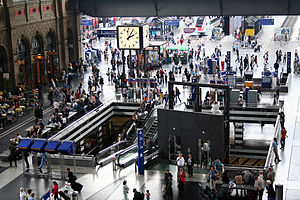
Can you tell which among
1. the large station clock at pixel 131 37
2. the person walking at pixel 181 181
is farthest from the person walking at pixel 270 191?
the large station clock at pixel 131 37

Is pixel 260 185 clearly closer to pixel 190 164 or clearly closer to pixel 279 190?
pixel 279 190

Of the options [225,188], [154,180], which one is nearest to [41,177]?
[154,180]

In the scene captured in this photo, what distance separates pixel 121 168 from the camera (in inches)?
1184

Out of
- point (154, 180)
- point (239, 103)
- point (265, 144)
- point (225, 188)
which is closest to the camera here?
point (225, 188)

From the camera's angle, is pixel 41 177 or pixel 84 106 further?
pixel 84 106

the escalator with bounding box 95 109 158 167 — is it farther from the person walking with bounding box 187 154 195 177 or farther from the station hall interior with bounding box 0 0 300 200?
the person walking with bounding box 187 154 195 177

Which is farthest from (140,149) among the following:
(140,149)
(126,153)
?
(126,153)

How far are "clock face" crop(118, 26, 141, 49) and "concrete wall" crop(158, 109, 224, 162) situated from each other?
18.6 meters

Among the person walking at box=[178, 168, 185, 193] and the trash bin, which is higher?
the trash bin

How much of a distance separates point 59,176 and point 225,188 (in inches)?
403

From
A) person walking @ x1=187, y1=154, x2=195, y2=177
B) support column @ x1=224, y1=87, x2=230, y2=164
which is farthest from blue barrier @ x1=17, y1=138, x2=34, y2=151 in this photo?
support column @ x1=224, y1=87, x2=230, y2=164

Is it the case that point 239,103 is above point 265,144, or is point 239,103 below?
above

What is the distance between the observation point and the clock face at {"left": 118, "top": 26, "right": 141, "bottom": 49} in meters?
47.8

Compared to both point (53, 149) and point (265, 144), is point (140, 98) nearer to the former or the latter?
point (265, 144)
